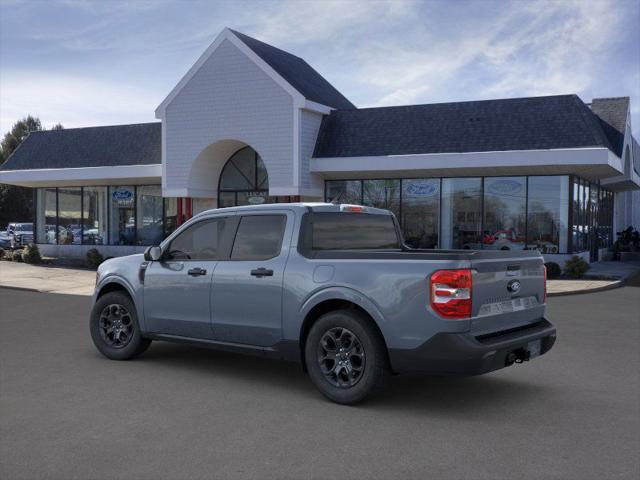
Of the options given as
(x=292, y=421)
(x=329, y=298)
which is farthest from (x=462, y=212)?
(x=292, y=421)

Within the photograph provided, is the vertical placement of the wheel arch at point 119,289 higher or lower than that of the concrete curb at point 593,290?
higher

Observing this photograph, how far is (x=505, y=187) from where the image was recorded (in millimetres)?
22047

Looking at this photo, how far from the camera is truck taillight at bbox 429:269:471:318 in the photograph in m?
5.64

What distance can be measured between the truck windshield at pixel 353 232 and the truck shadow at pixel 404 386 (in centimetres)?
150

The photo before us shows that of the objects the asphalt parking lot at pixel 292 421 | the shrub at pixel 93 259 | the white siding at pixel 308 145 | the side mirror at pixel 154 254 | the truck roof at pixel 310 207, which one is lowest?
the asphalt parking lot at pixel 292 421

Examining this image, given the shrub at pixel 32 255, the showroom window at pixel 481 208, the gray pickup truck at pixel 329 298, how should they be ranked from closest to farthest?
the gray pickup truck at pixel 329 298 < the showroom window at pixel 481 208 < the shrub at pixel 32 255

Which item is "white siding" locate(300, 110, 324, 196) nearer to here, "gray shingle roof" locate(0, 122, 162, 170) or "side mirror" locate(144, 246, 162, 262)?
"gray shingle roof" locate(0, 122, 162, 170)

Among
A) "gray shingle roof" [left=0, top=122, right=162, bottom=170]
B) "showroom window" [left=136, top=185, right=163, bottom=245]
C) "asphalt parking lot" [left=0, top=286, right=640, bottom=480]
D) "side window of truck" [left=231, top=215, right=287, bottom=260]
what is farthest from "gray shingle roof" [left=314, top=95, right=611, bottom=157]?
"side window of truck" [left=231, top=215, right=287, bottom=260]

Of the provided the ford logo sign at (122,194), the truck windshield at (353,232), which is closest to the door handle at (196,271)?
the truck windshield at (353,232)

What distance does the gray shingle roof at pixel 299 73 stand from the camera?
22.8 metres

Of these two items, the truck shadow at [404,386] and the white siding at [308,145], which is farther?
the white siding at [308,145]

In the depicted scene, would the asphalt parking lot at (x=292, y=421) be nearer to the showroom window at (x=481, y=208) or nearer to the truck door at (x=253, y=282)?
the truck door at (x=253, y=282)

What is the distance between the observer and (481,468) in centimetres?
457

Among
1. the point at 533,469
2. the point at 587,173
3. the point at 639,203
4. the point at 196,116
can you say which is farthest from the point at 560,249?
the point at 639,203
